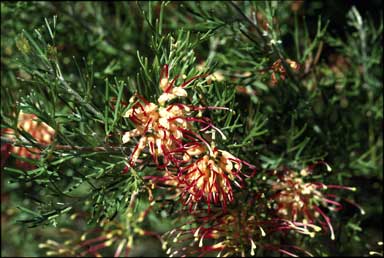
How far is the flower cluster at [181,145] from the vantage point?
69cm

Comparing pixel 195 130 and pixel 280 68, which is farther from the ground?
pixel 280 68

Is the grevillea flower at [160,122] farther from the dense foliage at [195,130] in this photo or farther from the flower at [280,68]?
the flower at [280,68]

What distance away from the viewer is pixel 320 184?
0.88m

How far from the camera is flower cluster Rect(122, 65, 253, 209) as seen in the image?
0.69 metres

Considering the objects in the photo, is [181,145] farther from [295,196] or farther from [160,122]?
[295,196]

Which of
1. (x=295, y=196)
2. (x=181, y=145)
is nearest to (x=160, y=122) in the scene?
(x=181, y=145)

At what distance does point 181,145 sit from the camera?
70 cm

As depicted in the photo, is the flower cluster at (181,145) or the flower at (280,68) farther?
the flower at (280,68)

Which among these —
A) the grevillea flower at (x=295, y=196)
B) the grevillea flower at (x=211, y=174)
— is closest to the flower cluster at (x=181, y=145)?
the grevillea flower at (x=211, y=174)

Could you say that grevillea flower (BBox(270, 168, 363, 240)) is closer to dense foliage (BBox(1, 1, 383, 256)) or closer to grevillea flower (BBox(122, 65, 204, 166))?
dense foliage (BBox(1, 1, 383, 256))

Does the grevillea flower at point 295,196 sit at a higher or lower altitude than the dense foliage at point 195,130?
lower

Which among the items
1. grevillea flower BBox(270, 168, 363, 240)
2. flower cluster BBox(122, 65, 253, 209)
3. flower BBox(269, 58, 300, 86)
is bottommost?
grevillea flower BBox(270, 168, 363, 240)

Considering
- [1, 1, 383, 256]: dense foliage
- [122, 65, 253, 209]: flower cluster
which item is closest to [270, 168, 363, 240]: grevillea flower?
[1, 1, 383, 256]: dense foliage

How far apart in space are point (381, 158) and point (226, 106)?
1.56ft
